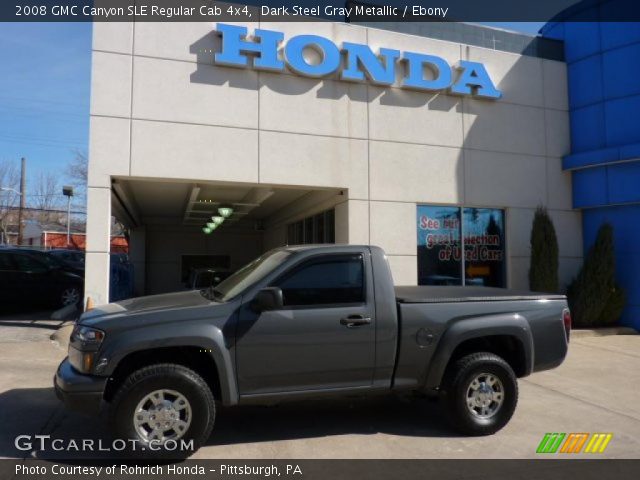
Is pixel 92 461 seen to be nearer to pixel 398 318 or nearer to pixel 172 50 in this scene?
pixel 398 318

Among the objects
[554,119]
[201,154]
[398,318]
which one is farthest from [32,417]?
[554,119]

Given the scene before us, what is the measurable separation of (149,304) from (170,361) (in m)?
0.60

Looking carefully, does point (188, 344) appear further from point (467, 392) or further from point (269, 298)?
point (467, 392)

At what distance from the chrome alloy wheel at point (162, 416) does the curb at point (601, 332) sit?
934 centimetres

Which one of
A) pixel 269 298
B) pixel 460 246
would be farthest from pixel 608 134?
pixel 269 298

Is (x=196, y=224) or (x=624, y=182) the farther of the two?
(x=196, y=224)

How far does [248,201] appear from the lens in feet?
47.6

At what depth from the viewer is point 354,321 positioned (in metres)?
4.90

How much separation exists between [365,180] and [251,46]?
3.52 meters

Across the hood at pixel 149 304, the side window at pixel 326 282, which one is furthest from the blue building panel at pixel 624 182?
the hood at pixel 149 304

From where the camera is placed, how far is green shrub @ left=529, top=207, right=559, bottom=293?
11.9 m

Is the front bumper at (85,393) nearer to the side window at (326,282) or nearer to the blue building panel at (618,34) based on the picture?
the side window at (326,282)

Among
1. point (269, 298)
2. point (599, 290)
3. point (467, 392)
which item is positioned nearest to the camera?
point (269, 298)

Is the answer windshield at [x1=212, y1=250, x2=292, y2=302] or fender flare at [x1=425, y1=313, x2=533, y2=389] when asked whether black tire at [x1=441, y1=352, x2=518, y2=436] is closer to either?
fender flare at [x1=425, y1=313, x2=533, y2=389]
